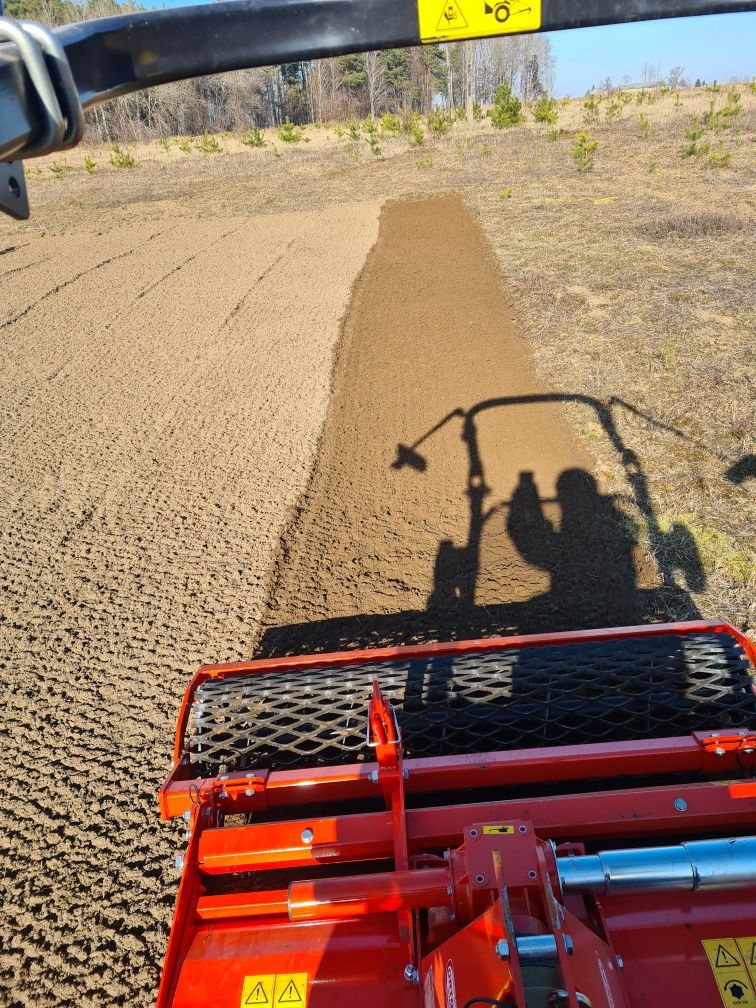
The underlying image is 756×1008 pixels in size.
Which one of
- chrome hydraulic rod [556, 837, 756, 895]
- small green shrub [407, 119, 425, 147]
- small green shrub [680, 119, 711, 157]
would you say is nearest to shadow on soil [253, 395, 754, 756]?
chrome hydraulic rod [556, 837, 756, 895]

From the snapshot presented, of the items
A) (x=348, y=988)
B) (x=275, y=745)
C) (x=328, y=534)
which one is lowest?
(x=328, y=534)

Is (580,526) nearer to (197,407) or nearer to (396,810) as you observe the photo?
(396,810)

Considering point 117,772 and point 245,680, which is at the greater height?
point 245,680

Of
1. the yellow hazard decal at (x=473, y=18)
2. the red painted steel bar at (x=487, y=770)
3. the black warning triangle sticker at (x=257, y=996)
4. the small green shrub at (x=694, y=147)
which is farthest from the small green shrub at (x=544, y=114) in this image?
the black warning triangle sticker at (x=257, y=996)

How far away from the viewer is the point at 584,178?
16906mm

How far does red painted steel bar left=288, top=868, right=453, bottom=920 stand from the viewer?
1791 millimetres

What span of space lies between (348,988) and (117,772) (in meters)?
2.05

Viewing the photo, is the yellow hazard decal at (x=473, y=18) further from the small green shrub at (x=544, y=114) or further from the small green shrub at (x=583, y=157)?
the small green shrub at (x=544, y=114)

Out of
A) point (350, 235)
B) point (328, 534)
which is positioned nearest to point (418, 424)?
point (328, 534)

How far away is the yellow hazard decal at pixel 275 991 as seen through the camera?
172cm

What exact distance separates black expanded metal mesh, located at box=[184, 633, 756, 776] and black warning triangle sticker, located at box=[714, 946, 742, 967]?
2.96 feet

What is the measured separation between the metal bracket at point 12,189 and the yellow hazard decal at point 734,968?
223cm

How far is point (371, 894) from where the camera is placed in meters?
1.80

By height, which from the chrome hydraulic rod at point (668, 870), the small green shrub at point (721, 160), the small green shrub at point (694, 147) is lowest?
the small green shrub at point (721, 160)
